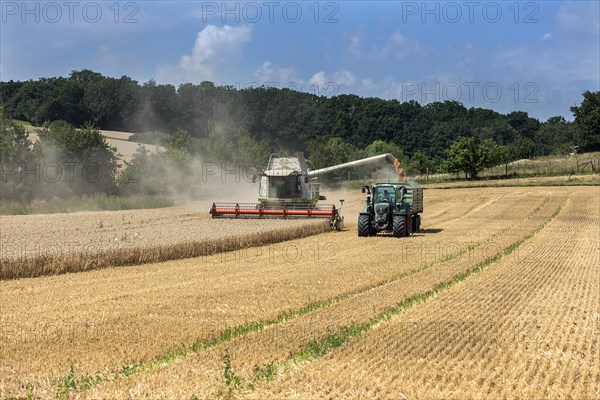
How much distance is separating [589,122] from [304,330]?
3578 inches

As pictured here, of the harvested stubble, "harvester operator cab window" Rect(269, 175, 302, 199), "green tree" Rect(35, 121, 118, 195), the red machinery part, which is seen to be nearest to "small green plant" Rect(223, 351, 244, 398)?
the harvested stubble

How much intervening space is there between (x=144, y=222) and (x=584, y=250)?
20702 mm

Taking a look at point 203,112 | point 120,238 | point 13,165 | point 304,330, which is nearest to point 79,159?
point 13,165

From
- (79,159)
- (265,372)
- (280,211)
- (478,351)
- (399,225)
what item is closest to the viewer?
(265,372)

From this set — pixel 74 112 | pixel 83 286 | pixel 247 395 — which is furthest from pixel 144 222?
pixel 74 112

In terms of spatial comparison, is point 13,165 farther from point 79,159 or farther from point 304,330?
point 304,330

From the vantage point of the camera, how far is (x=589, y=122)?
93062 millimetres

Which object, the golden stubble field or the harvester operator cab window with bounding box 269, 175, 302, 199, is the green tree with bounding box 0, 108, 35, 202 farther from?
the golden stubble field

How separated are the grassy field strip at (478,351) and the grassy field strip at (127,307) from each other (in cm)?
260

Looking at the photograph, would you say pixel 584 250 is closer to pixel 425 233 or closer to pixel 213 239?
pixel 425 233

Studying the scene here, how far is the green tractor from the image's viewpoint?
28.6 metres

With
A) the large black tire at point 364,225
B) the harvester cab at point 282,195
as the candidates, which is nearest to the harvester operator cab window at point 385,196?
the large black tire at point 364,225

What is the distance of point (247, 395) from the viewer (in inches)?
314

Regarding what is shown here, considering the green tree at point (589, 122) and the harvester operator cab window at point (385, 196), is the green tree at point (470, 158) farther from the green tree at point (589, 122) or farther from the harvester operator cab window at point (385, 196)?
the harvester operator cab window at point (385, 196)
